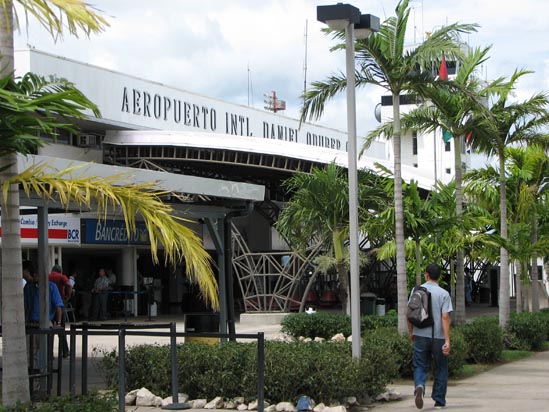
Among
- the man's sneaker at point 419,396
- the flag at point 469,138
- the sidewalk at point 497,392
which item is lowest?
the sidewalk at point 497,392

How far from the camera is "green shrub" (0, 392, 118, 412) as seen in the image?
26.7ft

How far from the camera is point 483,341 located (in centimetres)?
1672

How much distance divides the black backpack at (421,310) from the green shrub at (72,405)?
406 centimetres

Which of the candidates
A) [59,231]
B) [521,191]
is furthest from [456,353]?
[59,231]

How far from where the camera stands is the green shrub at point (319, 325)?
21.3m

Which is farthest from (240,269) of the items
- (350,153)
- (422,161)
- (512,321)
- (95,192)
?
(422,161)

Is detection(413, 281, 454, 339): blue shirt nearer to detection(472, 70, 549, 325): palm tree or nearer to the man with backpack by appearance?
the man with backpack

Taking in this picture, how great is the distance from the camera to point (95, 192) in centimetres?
812

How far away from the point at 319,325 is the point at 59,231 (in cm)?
1199

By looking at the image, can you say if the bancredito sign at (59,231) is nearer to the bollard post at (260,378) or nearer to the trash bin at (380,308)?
the trash bin at (380,308)

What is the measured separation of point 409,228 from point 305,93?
332 centimetres

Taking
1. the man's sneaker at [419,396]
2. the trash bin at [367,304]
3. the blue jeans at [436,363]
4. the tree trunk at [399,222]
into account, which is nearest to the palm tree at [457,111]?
the tree trunk at [399,222]

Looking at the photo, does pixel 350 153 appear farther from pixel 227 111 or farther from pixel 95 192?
pixel 227 111

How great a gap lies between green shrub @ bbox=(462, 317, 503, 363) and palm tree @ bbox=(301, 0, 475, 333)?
4.68ft
